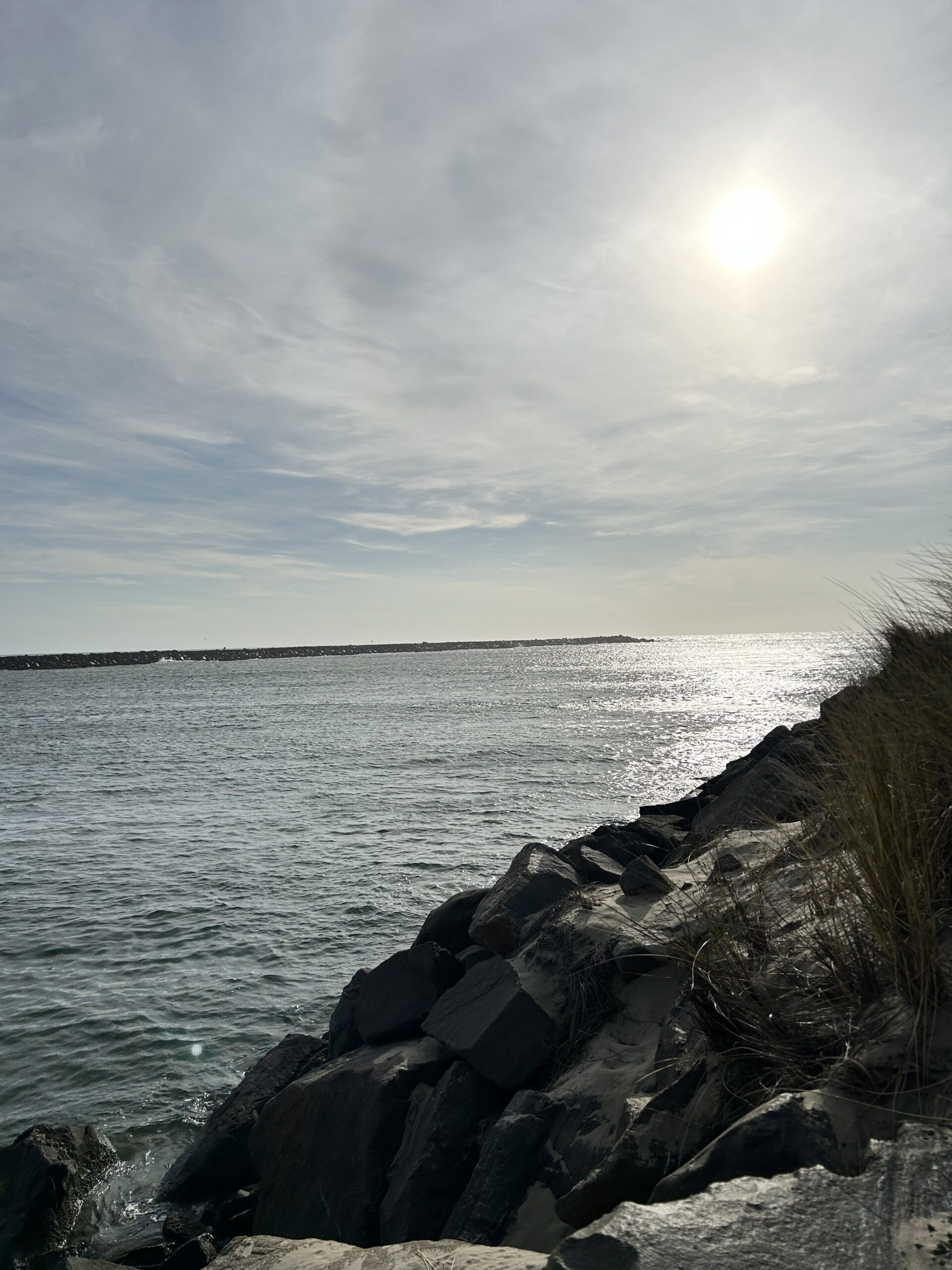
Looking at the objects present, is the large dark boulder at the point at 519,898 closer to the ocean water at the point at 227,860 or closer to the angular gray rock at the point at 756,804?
the angular gray rock at the point at 756,804

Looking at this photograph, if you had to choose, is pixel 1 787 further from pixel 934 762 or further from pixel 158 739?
pixel 934 762

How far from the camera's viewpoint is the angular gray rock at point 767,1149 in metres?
2.89

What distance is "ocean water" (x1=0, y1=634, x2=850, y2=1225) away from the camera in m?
8.41

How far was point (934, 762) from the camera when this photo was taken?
4.52 m

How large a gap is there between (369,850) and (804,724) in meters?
8.52

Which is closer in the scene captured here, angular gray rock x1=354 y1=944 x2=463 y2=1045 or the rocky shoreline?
the rocky shoreline

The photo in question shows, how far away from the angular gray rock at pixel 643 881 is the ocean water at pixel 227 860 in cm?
406

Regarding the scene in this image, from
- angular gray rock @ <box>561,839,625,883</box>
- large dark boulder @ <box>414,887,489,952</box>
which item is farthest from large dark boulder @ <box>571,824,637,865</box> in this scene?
large dark boulder @ <box>414,887,489,952</box>

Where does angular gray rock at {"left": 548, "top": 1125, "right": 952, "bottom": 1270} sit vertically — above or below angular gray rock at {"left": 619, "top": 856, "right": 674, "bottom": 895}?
above

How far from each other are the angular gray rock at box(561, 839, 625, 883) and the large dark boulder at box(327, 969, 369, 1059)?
2507mm

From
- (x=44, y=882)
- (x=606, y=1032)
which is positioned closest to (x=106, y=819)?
(x=44, y=882)

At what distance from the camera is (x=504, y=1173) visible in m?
4.43

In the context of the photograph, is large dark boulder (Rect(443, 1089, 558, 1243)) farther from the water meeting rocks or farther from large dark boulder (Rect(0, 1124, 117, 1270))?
the water meeting rocks

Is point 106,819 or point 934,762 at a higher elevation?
point 934,762
